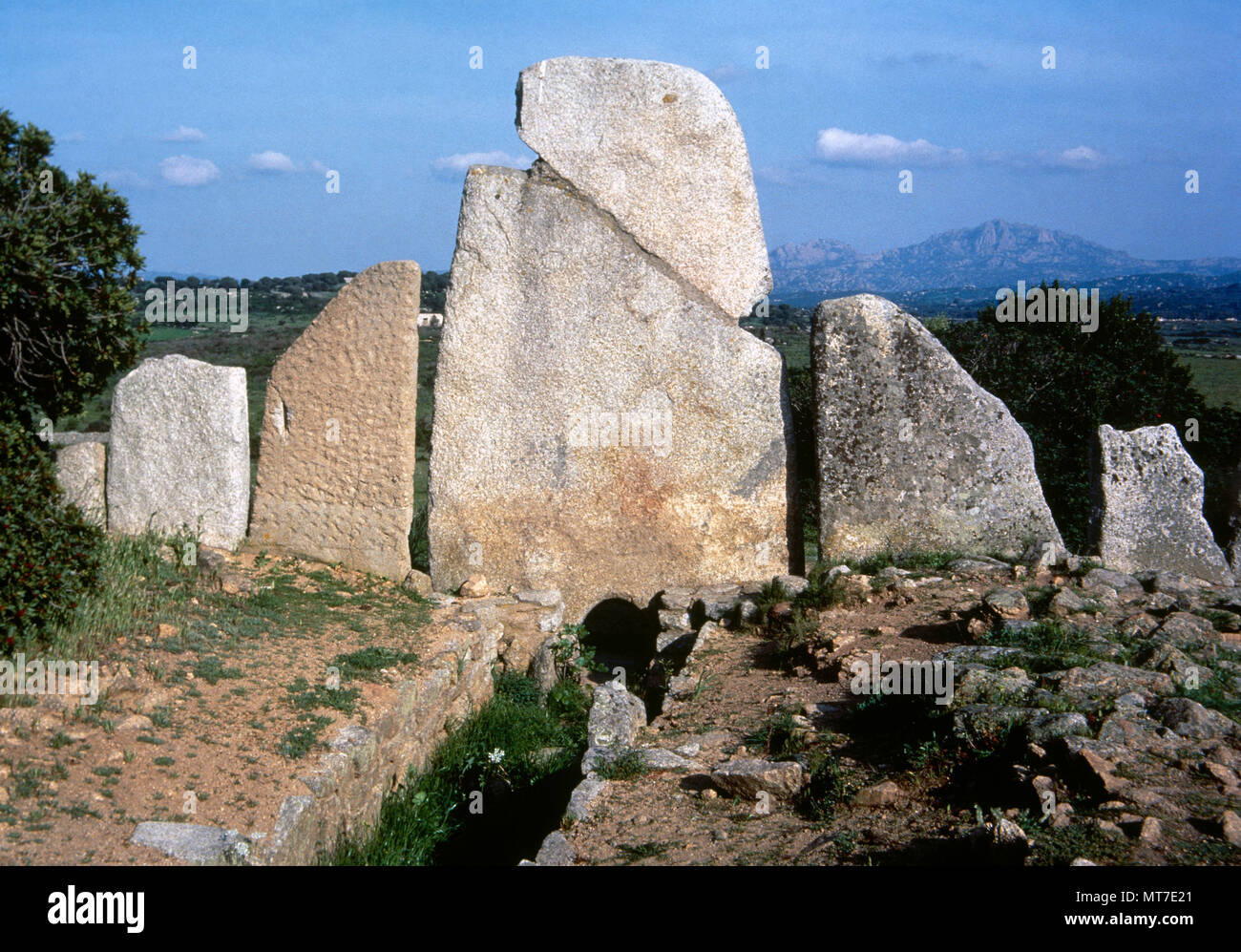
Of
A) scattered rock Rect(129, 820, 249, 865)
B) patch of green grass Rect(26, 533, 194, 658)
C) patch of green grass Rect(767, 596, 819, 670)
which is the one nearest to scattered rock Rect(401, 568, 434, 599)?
patch of green grass Rect(26, 533, 194, 658)

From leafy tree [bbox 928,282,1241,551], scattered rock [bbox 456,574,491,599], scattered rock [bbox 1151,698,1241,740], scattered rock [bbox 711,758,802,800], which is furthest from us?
leafy tree [bbox 928,282,1241,551]

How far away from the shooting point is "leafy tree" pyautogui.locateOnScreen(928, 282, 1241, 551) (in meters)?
13.2

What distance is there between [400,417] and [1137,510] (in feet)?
19.2

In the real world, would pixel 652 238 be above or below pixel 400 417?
above

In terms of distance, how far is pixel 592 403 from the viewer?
27.9 feet

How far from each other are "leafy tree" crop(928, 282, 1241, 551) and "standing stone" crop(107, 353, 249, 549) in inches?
363

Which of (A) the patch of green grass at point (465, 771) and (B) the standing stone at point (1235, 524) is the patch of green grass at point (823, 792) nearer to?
(A) the patch of green grass at point (465, 771)

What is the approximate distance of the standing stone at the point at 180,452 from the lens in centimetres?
828

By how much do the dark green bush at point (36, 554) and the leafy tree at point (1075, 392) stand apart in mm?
10695

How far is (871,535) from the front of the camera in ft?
28.3

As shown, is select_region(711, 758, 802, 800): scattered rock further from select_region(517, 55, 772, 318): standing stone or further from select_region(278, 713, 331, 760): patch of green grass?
select_region(517, 55, 772, 318): standing stone
